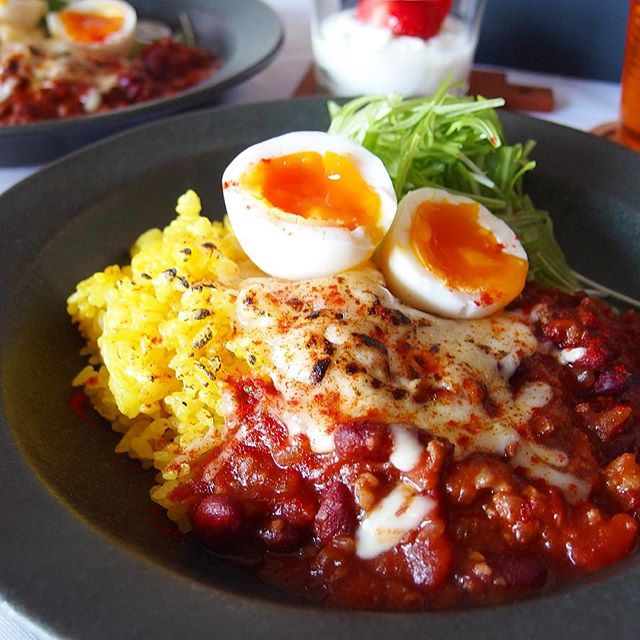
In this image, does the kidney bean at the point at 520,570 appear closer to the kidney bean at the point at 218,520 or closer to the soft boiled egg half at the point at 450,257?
the kidney bean at the point at 218,520

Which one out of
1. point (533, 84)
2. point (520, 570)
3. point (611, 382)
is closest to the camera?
point (520, 570)

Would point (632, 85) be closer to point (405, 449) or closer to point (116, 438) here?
point (405, 449)

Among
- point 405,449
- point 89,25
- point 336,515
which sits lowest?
point 89,25

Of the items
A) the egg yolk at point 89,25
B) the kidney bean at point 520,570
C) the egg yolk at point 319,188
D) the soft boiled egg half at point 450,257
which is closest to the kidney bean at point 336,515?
A: the kidney bean at point 520,570

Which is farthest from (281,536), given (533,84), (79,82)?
(533,84)

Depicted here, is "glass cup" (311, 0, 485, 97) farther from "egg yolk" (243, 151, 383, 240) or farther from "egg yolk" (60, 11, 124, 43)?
"egg yolk" (243, 151, 383, 240)

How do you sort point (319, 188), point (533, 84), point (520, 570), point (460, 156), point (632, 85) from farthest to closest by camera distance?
point (533, 84), point (632, 85), point (460, 156), point (319, 188), point (520, 570)
